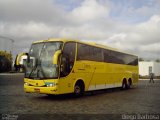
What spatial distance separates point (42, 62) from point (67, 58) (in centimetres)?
139

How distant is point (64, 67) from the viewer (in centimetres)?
1605

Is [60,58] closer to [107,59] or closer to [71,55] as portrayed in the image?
[71,55]

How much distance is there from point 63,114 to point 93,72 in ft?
28.7

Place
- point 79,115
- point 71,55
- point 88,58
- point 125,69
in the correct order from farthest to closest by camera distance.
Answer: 1. point 125,69
2. point 88,58
3. point 71,55
4. point 79,115

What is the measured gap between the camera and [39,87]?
51.6ft

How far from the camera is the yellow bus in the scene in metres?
15.6

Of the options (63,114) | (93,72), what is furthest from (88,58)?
(63,114)

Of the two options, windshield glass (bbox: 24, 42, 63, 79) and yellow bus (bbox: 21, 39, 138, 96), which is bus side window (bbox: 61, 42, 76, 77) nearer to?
yellow bus (bbox: 21, 39, 138, 96)

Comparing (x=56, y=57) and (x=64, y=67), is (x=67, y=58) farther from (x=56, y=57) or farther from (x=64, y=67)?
(x=56, y=57)

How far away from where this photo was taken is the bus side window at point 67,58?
52.5ft

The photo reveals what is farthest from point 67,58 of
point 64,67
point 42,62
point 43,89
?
point 43,89

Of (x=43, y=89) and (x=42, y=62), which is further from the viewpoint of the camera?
(x=42, y=62)

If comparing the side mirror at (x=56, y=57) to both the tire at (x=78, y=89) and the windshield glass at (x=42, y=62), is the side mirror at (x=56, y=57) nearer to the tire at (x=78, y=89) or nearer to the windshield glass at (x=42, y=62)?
the windshield glass at (x=42, y=62)

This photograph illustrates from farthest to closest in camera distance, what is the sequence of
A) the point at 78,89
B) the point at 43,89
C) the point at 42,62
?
the point at 78,89, the point at 42,62, the point at 43,89
